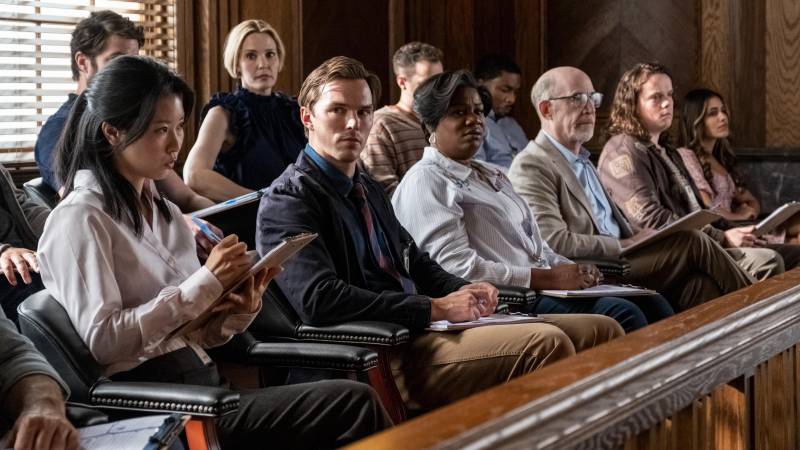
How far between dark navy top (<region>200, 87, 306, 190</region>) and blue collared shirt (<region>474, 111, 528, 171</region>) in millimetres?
1418

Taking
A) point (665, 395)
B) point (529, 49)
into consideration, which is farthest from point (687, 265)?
point (529, 49)

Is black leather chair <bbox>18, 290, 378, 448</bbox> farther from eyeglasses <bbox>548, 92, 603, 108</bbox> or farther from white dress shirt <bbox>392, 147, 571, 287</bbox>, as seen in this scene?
eyeglasses <bbox>548, 92, 603, 108</bbox>

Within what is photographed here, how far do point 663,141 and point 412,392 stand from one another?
2772 millimetres

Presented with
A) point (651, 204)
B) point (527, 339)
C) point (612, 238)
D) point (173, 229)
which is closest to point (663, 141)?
point (651, 204)

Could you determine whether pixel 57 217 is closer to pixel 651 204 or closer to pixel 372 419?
pixel 372 419

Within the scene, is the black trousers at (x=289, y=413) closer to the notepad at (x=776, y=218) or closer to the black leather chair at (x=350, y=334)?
the black leather chair at (x=350, y=334)

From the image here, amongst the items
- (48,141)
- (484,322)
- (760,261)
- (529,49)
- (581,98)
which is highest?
(529,49)

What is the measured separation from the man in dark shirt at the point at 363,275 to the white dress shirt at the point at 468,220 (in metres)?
0.25

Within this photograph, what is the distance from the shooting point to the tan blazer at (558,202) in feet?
13.0

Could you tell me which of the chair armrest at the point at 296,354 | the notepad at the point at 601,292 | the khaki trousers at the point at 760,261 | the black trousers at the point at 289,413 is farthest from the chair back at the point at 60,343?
the khaki trousers at the point at 760,261

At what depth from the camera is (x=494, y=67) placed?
247 inches

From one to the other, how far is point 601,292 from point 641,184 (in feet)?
4.58

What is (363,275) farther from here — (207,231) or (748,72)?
(748,72)

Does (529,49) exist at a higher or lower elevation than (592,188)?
higher
